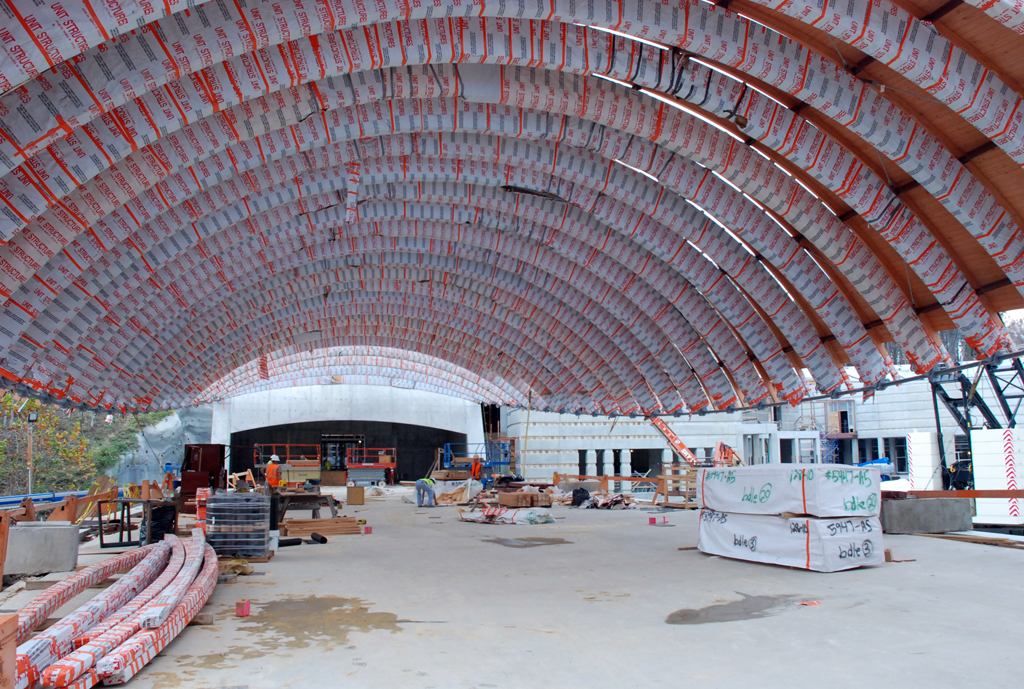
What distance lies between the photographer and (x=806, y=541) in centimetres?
1074

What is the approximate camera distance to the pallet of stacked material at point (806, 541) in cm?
1062

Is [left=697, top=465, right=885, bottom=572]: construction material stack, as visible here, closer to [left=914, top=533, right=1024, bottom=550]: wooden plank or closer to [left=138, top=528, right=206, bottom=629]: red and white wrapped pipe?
[left=914, top=533, right=1024, bottom=550]: wooden plank

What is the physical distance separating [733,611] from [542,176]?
9.49m

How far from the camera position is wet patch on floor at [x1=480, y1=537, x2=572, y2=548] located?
555 inches

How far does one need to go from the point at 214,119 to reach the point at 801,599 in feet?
33.7

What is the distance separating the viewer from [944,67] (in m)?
8.57

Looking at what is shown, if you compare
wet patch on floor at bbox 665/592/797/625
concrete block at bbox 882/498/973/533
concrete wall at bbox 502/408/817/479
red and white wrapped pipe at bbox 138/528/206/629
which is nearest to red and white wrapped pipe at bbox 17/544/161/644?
red and white wrapped pipe at bbox 138/528/206/629

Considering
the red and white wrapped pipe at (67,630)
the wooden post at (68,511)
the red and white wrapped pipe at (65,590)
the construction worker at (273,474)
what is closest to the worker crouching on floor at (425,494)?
the construction worker at (273,474)

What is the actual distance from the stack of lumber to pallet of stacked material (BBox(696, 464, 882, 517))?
29.0 ft

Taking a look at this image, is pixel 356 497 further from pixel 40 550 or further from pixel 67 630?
pixel 67 630

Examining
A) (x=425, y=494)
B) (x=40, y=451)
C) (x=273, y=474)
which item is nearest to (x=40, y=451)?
(x=40, y=451)

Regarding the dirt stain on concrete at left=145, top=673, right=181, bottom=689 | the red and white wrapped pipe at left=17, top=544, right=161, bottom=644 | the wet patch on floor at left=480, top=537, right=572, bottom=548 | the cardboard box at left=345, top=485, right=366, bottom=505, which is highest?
the red and white wrapped pipe at left=17, top=544, right=161, bottom=644

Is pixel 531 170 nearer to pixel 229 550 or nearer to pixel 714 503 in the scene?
pixel 714 503

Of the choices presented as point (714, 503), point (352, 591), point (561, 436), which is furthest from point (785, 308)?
point (561, 436)
